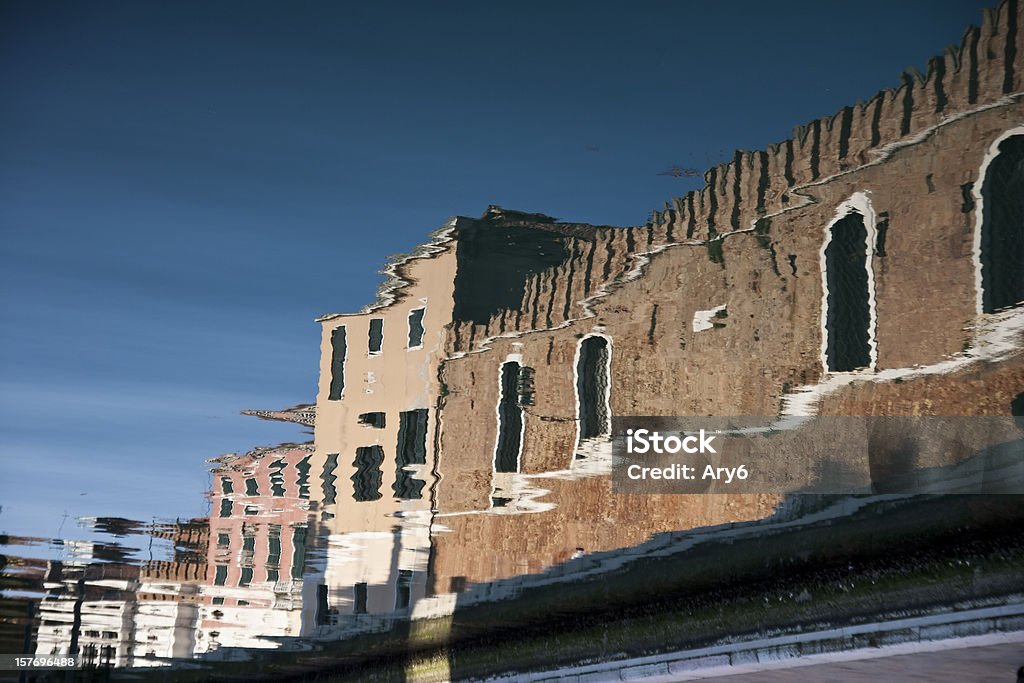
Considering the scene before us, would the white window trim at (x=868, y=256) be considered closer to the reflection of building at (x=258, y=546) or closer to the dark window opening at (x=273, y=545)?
the reflection of building at (x=258, y=546)

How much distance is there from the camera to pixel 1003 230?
2.40 meters

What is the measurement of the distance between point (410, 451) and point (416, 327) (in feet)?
1.51

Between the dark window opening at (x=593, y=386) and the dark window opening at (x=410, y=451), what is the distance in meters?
0.67

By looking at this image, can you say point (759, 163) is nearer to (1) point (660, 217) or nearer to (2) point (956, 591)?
(1) point (660, 217)

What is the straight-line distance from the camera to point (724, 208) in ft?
9.64

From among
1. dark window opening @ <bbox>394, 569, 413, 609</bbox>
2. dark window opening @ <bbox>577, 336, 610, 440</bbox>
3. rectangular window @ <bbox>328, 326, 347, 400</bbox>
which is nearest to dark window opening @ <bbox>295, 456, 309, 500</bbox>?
rectangular window @ <bbox>328, 326, 347, 400</bbox>

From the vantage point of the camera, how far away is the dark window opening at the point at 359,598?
409 centimetres

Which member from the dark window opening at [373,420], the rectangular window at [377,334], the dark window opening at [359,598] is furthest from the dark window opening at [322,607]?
the rectangular window at [377,334]

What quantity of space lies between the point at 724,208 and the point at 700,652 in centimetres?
120

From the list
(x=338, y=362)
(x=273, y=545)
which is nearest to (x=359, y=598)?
(x=273, y=545)

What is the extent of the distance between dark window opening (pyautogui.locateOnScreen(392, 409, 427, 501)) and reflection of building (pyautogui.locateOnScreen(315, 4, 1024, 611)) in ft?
0.05

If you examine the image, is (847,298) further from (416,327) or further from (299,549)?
(299,549)

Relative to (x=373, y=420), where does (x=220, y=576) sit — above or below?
below

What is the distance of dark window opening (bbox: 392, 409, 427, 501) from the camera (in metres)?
3.75
